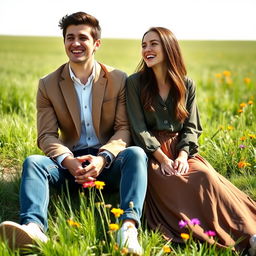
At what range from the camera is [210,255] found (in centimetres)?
247

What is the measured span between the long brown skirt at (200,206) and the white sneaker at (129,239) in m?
0.33

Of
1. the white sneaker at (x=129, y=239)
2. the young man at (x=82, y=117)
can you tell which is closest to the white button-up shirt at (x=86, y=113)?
the young man at (x=82, y=117)

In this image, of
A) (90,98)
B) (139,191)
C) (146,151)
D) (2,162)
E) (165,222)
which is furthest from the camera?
(2,162)

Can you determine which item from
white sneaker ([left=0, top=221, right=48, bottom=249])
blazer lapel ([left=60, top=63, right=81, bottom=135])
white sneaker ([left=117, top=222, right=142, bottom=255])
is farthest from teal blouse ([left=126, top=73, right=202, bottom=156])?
white sneaker ([left=0, top=221, right=48, bottom=249])

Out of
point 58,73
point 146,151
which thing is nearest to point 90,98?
point 58,73

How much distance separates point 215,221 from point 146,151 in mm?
680

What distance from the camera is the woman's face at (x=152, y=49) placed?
3.20 meters

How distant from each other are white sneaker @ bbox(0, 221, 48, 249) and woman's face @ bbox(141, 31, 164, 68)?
1.46 m

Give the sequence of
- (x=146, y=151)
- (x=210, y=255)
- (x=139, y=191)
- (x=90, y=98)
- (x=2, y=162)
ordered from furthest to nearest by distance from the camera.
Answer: (x=2, y=162) → (x=90, y=98) → (x=146, y=151) → (x=139, y=191) → (x=210, y=255)

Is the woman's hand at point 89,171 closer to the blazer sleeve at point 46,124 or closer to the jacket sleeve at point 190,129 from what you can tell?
the blazer sleeve at point 46,124

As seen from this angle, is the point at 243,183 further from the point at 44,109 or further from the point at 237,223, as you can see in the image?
the point at 44,109

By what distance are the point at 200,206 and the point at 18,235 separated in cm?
115

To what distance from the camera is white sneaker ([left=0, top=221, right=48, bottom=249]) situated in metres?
2.35

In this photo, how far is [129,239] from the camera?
94.3 inches
